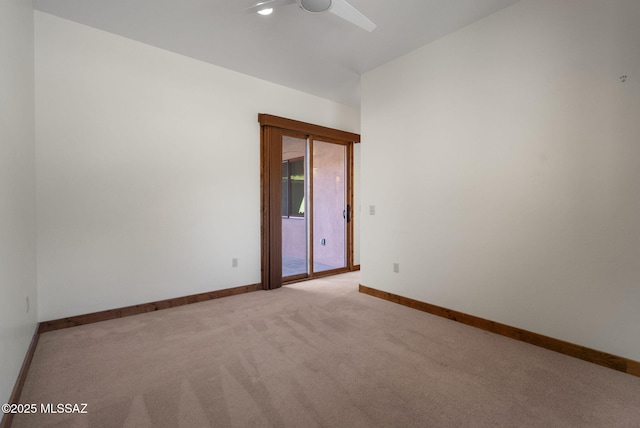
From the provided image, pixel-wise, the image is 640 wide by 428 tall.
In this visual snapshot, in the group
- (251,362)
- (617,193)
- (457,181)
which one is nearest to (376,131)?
(457,181)

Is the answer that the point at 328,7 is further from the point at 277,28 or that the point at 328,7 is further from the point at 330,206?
the point at 330,206

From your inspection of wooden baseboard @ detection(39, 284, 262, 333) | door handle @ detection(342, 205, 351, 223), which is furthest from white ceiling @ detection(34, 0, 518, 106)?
wooden baseboard @ detection(39, 284, 262, 333)

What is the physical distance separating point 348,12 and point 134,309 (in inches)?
134

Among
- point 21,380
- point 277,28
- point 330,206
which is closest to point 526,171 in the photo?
point 277,28

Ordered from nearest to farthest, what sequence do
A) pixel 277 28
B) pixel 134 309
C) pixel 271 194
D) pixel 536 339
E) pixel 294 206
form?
pixel 536 339 → pixel 277 28 → pixel 134 309 → pixel 271 194 → pixel 294 206

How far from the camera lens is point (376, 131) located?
145 inches

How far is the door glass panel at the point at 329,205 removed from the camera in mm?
5148

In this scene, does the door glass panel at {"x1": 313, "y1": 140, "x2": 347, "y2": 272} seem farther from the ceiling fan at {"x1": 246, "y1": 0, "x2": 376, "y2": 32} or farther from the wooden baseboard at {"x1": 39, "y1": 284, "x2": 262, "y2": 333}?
the ceiling fan at {"x1": 246, "y1": 0, "x2": 376, "y2": 32}

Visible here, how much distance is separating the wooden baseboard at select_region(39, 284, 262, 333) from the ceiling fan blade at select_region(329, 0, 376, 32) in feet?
10.5

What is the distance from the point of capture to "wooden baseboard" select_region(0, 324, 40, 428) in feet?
4.64

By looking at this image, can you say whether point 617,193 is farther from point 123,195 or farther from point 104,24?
point 104,24

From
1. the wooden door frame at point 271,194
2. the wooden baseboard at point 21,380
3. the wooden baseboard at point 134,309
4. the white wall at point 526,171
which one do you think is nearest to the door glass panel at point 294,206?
the wooden door frame at point 271,194

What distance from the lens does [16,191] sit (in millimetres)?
1877

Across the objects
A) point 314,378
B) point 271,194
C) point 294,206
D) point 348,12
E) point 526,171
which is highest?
point 348,12
